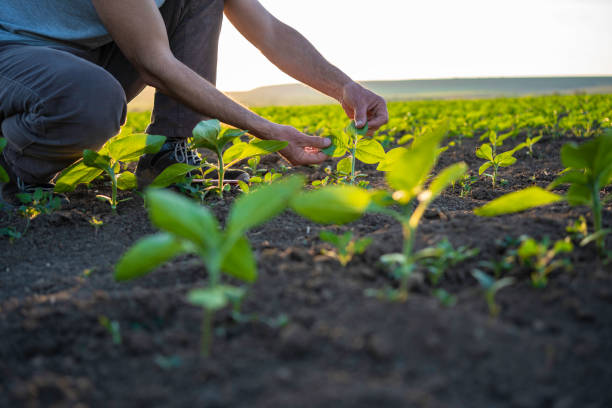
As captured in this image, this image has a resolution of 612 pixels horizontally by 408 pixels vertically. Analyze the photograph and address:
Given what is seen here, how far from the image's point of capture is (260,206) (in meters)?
0.91

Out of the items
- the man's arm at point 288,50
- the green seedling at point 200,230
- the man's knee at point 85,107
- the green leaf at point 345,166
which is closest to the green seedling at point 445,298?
the green seedling at point 200,230

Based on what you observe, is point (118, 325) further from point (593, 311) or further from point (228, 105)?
point (228, 105)

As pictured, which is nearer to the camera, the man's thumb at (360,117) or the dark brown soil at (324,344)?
the dark brown soil at (324,344)

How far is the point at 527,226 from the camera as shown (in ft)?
4.93

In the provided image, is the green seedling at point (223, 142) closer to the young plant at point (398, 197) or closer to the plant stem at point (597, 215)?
the young plant at point (398, 197)

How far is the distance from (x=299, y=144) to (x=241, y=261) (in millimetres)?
1246

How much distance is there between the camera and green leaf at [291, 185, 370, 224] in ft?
3.18

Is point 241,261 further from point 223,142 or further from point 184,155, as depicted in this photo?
point 184,155

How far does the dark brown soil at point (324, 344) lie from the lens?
819 millimetres

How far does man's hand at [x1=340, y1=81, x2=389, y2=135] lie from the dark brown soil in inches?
45.5

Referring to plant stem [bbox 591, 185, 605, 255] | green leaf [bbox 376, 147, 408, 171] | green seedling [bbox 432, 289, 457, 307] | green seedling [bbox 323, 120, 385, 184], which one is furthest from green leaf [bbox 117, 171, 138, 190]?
plant stem [bbox 591, 185, 605, 255]

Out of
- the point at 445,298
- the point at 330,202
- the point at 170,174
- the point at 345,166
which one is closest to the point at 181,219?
the point at 330,202

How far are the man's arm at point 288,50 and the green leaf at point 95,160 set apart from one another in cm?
125

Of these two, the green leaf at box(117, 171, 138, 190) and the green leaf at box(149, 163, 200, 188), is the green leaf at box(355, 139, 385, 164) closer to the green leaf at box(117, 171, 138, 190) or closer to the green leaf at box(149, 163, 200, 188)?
the green leaf at box(149, 163, 200, 188)
